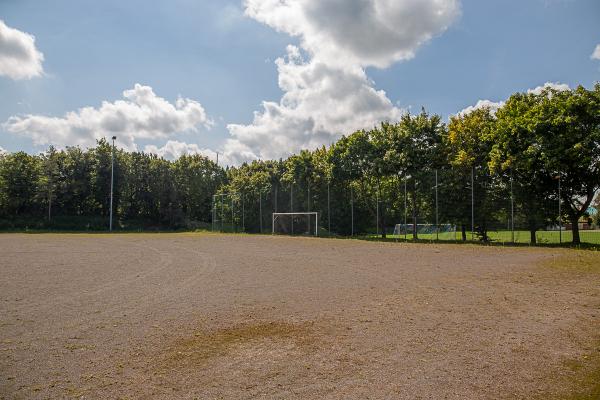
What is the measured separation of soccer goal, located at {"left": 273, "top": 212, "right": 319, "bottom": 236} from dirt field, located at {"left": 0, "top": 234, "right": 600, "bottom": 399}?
21.5 meters

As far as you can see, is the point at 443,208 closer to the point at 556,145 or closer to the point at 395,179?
the point at 395,179

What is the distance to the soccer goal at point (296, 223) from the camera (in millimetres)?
31794

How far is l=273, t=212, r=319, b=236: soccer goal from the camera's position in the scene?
3179cm

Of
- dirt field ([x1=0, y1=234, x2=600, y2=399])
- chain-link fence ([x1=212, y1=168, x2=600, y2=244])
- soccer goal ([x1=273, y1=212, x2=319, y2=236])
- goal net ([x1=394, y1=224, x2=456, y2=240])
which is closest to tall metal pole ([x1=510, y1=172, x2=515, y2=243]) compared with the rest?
chain-link fence ([x1=212, y1=168, x2=600, y2=244])

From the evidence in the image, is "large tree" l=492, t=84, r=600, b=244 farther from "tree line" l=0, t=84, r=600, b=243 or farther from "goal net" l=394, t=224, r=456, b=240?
"goal net" l=394, t=224, r=456, b=240

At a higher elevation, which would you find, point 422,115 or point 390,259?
point 422,115

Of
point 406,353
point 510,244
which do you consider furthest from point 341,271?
point 510,244

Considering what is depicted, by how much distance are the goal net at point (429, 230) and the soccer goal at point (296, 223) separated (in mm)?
7050

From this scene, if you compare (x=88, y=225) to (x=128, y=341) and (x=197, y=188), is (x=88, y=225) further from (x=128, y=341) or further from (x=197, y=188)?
(x=128, y=341)

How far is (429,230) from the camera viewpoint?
24.4 meters

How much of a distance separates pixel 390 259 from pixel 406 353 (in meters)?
9.58

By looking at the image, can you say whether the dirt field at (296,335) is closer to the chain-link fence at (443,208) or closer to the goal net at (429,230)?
the chain-link fence at (443,208)

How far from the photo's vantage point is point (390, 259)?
13.9 metres

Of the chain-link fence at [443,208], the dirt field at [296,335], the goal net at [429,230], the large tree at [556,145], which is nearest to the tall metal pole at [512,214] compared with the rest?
the chain-link fence at [443,208]
